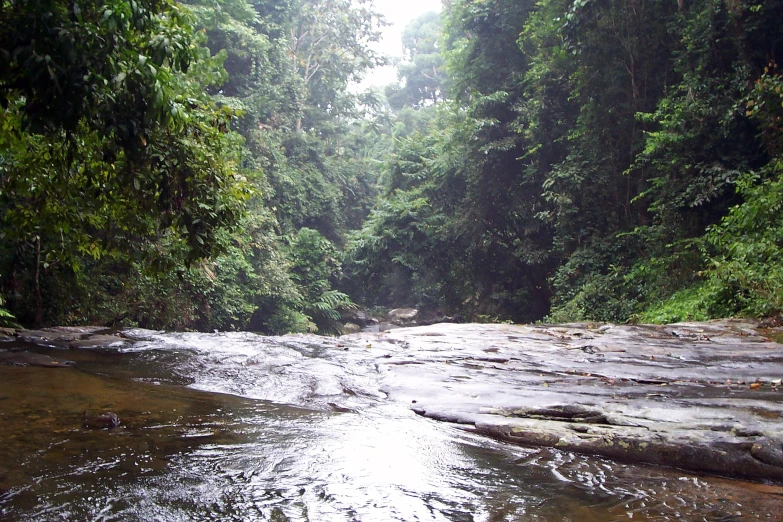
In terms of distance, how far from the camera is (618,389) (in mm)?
4945

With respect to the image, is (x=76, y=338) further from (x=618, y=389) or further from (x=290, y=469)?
(x=618, y=389)

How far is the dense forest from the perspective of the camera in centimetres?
492

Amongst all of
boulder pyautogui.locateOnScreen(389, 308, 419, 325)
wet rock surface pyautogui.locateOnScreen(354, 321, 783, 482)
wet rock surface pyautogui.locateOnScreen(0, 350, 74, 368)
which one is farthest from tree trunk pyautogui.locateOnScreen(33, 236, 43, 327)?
boulder pyautogui.locateOnScreen(389, 308, 419, 325)

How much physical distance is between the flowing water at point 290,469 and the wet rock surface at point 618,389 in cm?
19

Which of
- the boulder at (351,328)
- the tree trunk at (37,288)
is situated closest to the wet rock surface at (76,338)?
the tree trunk at (37,288)

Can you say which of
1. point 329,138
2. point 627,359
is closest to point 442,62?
point 329,138

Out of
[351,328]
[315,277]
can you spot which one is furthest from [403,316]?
[315,277]

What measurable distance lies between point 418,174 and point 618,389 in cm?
1800

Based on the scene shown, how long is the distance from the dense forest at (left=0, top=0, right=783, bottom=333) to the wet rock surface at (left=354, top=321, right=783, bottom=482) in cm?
249

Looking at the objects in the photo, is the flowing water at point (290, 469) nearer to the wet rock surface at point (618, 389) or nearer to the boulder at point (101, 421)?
the boulder at point (101, 421)

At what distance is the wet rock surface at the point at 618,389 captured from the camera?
353 centimetres

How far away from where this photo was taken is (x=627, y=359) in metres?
6.34

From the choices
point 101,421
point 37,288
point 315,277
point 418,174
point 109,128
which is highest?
point 418,174

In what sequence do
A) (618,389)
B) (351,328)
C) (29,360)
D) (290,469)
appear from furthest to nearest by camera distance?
(351,328) < (29,360) < (618,389) < (290,469)
